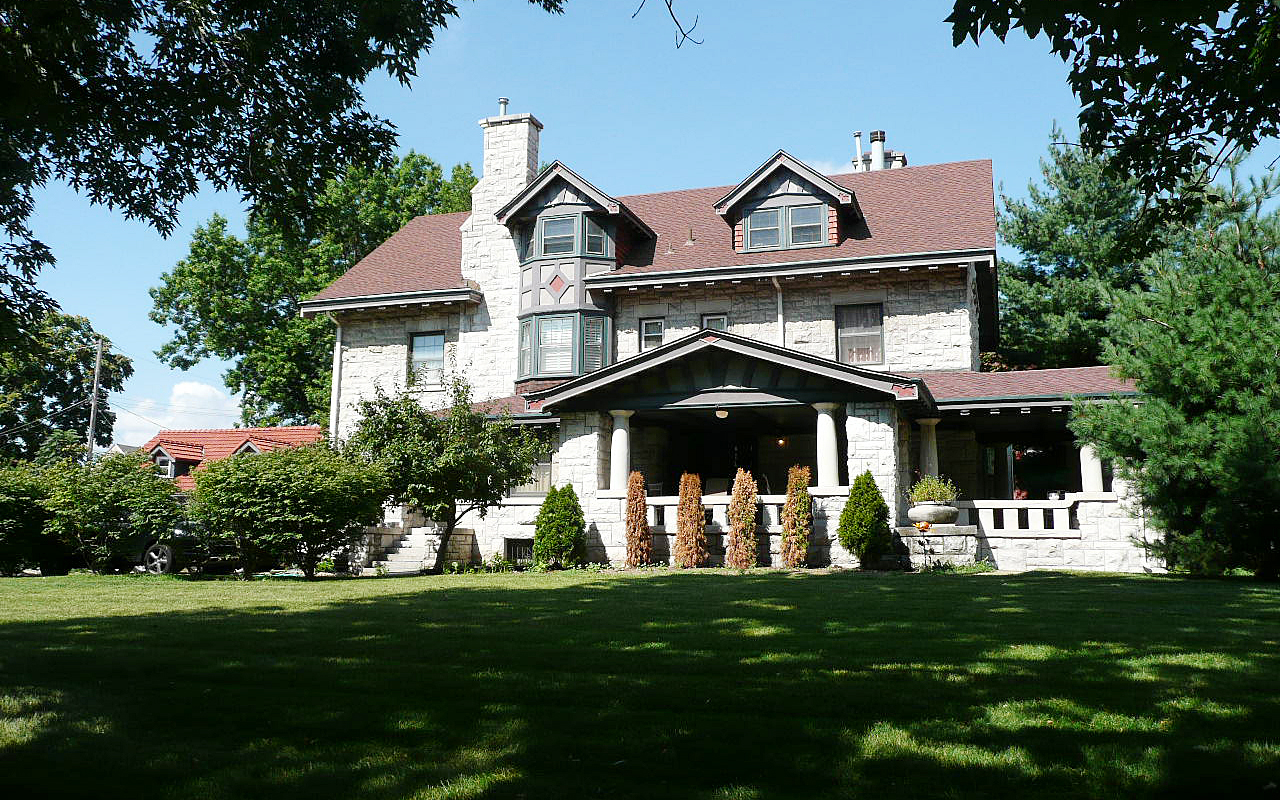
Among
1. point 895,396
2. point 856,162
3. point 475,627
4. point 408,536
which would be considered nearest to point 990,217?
point 895,396

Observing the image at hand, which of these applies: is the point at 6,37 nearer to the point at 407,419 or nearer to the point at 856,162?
the point at 407,419

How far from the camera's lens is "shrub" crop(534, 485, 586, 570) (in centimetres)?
1792

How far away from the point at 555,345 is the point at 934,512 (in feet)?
33.0

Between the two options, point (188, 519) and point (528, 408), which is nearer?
point (188, 519)

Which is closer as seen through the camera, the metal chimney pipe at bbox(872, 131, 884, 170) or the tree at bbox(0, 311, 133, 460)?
the metal chimney pipe at bbox(872, 131, 884, 170)

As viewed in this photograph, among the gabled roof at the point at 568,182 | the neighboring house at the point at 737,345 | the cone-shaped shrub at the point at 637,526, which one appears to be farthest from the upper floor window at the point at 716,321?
the cone-shaped shrub at the point at 637,526

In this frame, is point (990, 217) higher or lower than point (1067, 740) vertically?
higher

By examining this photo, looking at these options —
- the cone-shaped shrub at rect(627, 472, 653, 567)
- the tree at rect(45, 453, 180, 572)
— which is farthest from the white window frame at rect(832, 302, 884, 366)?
the tree at rect(45, 453, 180, 572)

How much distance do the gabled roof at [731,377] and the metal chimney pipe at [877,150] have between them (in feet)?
43.1

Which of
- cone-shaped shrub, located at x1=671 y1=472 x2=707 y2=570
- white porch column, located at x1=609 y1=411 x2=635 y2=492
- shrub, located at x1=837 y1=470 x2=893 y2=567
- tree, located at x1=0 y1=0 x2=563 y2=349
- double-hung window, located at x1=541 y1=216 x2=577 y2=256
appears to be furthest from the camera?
double-hung window, located at x1=541 y1=216 x2=577 y2=256

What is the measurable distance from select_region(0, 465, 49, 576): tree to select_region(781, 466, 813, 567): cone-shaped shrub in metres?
13.5

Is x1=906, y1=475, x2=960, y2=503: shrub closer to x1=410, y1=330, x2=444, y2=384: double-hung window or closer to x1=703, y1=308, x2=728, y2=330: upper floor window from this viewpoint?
x1=703, y1=308, x2=728, y2=330: upper floor window

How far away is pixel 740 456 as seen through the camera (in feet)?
76.6

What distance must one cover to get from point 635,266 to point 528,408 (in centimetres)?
471
